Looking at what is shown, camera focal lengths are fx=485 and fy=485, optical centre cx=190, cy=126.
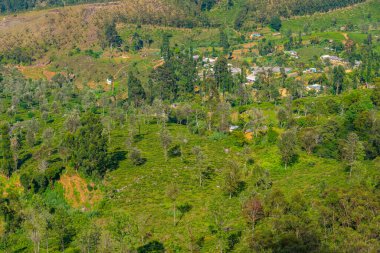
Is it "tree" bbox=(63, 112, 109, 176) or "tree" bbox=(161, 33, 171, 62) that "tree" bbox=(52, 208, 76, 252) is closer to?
"tree" bbox=(63, 112, 109, 176)

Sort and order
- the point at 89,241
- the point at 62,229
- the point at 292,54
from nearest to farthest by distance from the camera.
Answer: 1. the point at 89,241
2. the point at 62,229
3. the point at 292,54

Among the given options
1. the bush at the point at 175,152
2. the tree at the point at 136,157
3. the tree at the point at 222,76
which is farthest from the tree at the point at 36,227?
the tree at the point at 222,76

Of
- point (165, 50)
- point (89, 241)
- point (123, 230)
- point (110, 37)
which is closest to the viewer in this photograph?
point (123, 230)

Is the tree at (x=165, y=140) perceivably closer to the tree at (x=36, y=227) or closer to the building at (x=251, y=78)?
the tree at (x=36, y=227)

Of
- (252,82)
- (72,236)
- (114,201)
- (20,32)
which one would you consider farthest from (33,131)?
(20,32)

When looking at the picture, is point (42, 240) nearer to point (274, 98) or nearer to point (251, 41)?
point (274, 98)

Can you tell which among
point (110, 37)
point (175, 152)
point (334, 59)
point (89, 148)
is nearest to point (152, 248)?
point (89, 148)

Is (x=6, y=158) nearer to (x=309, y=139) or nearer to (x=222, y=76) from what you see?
(x=309, y=139)

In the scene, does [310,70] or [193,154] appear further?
[310,70]
